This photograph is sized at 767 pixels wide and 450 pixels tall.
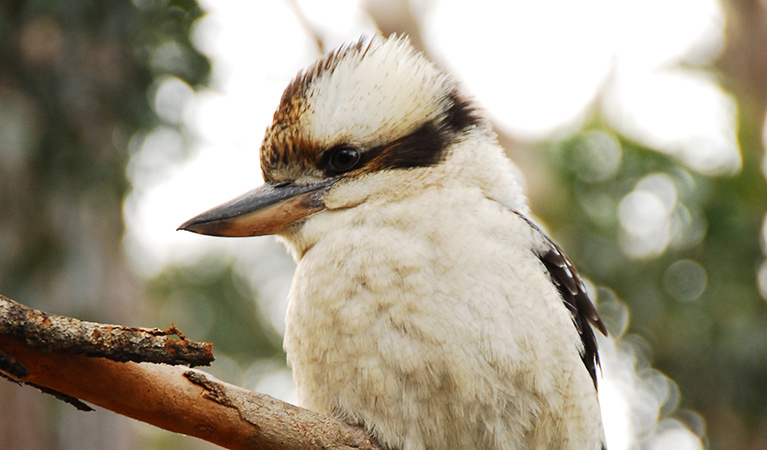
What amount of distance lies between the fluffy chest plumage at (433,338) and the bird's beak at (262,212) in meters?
0.14

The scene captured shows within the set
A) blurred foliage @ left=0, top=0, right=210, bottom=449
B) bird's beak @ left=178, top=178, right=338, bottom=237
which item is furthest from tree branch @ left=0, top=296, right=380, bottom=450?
blurred foliage @ left=0, top=0, right=210, bottom=449

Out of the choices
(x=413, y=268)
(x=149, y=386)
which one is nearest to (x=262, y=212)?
(x=413, y=268)

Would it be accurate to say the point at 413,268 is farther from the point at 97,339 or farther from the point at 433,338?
the point at 97,339

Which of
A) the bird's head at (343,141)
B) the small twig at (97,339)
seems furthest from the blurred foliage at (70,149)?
the small twig at (97,339)

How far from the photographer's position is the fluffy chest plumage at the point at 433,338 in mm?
1275

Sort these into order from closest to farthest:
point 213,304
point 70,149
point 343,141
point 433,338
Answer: point 433,338, point 343,141, point 70,149, point 213,304

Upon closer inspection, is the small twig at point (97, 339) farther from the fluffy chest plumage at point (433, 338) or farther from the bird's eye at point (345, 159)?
the bird's eye at point (345, 159)

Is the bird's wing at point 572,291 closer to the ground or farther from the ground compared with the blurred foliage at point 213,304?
closer to the ground

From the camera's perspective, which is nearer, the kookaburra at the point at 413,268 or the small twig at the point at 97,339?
the small twig at the point at 97,339

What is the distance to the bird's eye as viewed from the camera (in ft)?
5.07

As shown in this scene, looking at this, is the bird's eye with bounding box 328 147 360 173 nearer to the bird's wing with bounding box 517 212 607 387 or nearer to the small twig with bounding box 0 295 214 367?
the bird's wing with bounding box 517 212 607 387

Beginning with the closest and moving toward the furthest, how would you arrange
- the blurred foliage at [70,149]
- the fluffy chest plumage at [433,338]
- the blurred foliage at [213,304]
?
the fluffy chest plumage at [433,338] < the blurred foliage at [70,149] < the blurred foliage at [213,304]

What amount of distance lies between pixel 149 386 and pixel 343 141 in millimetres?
693

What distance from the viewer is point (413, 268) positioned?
1328 millimetres
